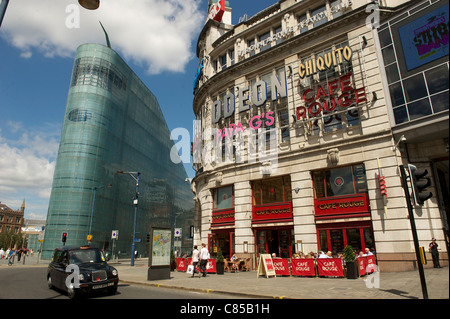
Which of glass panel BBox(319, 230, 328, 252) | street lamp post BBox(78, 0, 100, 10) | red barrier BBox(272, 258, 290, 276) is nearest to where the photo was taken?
street lamp post BBox(78, 0, 100, 10)

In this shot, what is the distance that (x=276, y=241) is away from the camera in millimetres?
21375

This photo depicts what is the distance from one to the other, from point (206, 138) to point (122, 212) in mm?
48286

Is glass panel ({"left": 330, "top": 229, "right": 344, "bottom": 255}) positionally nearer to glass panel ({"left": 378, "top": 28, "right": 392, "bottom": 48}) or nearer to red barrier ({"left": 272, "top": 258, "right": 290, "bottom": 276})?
red barrier ({"left": 272, "top": 258, "right": 290, "bottom": 276})

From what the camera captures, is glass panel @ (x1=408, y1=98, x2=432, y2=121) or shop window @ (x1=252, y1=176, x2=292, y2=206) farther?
shop window @ (x1=252, y1=176, x2=292, y2=206)

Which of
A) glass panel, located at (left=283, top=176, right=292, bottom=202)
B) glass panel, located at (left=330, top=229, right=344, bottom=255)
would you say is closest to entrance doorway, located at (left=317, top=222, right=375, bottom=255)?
glass panel, located at (left=330, top=229, right=344, bottom=255)

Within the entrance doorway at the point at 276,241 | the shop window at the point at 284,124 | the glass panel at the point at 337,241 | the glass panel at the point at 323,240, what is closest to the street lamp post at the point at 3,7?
the shop window at the point at 284,124

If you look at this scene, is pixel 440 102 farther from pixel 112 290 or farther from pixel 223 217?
pixel 112 290

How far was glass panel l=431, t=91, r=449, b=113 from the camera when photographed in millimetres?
15391

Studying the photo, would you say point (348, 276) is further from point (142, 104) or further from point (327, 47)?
point (142, 104)

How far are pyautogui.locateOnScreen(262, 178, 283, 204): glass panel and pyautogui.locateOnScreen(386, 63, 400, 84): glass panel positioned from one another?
988cm

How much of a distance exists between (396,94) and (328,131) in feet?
15.1

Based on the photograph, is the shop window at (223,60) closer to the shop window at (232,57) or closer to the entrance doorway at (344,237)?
the shop window at (232,57)
